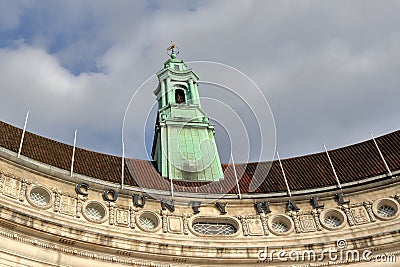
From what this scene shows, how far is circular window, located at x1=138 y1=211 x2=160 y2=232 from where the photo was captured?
3166 cm

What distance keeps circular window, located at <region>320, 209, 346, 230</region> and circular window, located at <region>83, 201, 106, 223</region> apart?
47.6 ft

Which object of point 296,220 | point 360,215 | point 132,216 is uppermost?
point 132,216

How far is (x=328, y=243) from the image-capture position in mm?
31344

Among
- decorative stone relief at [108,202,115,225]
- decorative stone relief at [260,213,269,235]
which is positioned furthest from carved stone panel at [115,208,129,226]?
decorative stone relief at [260,213,269,235]

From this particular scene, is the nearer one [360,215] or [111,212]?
[111,212]

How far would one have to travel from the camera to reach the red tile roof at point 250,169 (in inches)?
1437

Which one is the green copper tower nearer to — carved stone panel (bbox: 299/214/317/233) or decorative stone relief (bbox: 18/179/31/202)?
carved stone panel (bbox: 299/214/317/233)

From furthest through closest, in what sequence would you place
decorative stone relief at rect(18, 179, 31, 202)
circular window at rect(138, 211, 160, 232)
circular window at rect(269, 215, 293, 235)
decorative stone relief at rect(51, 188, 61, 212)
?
circular window at rect(269, 215, 293, 235) → circular window at rect(138, 211, 160, 232) → decorative stone relief at rect(51, 188, 61, 212) → decorative stone relief at rect(18, 179, 31, 202)

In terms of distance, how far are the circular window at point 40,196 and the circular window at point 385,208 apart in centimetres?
2115

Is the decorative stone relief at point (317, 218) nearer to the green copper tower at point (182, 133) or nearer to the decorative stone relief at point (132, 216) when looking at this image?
the green copper tower at point (182, 133)

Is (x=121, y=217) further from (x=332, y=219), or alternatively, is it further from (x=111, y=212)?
(x=332, y=219)

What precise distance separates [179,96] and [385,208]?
27215mm

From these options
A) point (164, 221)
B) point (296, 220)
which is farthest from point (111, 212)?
point (296, 220)

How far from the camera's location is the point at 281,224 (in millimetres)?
33656
